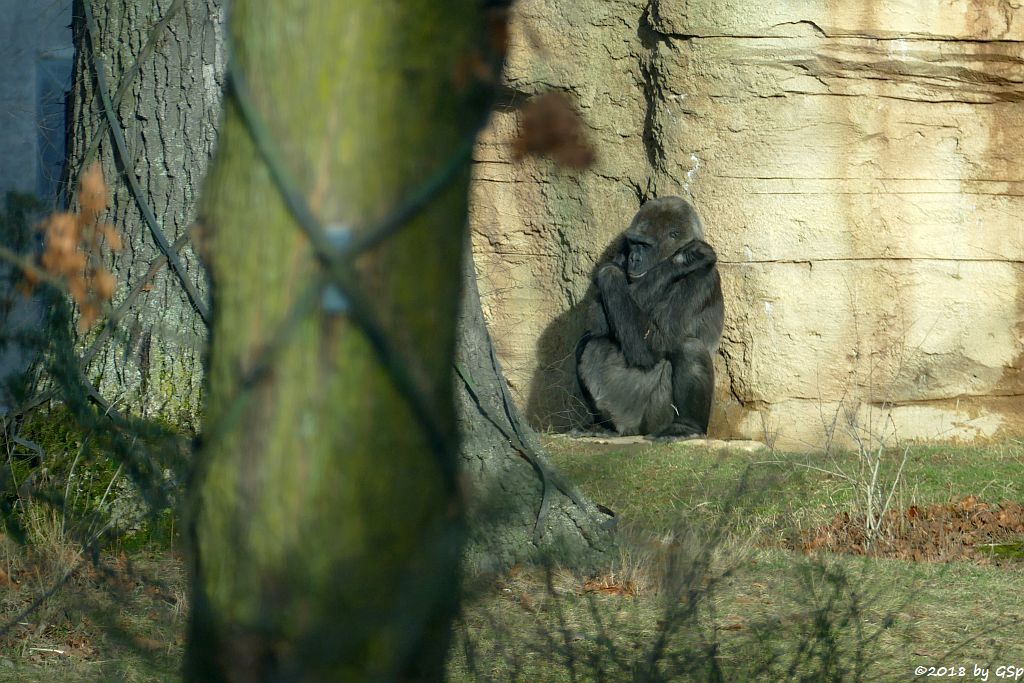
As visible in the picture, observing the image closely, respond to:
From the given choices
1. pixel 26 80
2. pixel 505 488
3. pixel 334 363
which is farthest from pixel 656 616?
pixel 26 80

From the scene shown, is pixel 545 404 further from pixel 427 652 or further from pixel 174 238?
pixel 427 652

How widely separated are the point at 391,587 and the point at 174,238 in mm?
3025

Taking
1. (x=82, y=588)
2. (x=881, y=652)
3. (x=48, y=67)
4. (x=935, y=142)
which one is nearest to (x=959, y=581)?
(x=881, y=652)

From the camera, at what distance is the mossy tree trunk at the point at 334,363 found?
1428mm

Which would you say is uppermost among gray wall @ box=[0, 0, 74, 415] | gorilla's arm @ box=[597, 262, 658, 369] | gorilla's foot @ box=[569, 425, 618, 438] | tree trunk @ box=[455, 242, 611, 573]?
gray wall @ box=[0, 0, 74, 415]

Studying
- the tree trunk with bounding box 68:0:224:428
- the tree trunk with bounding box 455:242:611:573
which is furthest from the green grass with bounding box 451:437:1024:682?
the tree trunk with bounding box 68:0:224:428

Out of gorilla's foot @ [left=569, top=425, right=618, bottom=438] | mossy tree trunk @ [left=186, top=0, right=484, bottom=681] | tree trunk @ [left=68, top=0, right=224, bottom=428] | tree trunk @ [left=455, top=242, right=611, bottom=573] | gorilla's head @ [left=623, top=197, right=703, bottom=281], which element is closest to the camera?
mossy tree trunk @ [left=186, top=0, right=484, bottom=681]

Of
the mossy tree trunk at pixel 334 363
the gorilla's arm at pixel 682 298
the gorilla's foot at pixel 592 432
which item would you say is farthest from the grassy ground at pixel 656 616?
the gorilla's arm at pixel 682 298

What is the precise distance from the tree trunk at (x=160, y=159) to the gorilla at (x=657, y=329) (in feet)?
14.3

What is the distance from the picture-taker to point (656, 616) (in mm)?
3533

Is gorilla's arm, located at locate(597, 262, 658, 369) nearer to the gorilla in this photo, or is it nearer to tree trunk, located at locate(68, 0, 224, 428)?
the gorilla

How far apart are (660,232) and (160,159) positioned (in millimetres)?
4642

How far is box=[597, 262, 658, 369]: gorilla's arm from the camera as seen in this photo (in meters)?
8.20

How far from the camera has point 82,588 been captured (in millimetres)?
3410
